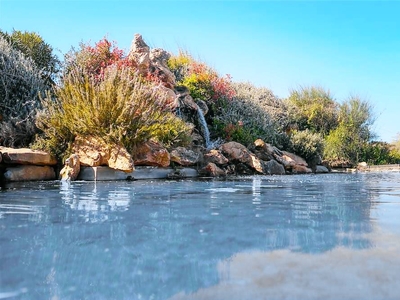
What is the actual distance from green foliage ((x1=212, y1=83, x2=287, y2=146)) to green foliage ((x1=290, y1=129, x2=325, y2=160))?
0.41 m

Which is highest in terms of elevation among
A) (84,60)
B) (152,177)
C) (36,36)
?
(36,36)

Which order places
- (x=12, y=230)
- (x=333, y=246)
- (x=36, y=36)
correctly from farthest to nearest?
(x=36, y=36), (x=12, y=230), (x=333, y=246)

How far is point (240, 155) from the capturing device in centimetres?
970

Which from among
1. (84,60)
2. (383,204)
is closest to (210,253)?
(383,204)

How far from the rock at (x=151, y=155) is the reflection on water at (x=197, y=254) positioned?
4.65 m

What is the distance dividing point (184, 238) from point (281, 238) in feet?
1.47

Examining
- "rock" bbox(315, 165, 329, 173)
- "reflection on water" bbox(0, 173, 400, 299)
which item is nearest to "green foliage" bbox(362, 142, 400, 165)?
"rock" bbox(315, 165, 329, 173)

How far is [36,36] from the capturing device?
11.0 meters

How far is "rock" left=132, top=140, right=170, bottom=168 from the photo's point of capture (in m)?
7.27

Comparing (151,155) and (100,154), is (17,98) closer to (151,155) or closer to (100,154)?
(100,154)

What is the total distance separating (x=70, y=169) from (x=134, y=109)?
1560 millimetres

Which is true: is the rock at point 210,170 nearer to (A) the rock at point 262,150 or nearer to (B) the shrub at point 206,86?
(A) the rock at point 262,150

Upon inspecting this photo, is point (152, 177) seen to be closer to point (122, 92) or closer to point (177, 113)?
point (122, 92)

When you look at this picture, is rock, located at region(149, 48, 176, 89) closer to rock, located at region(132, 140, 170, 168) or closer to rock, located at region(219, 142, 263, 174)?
rock, located at region(219, 142, 263, 174)
